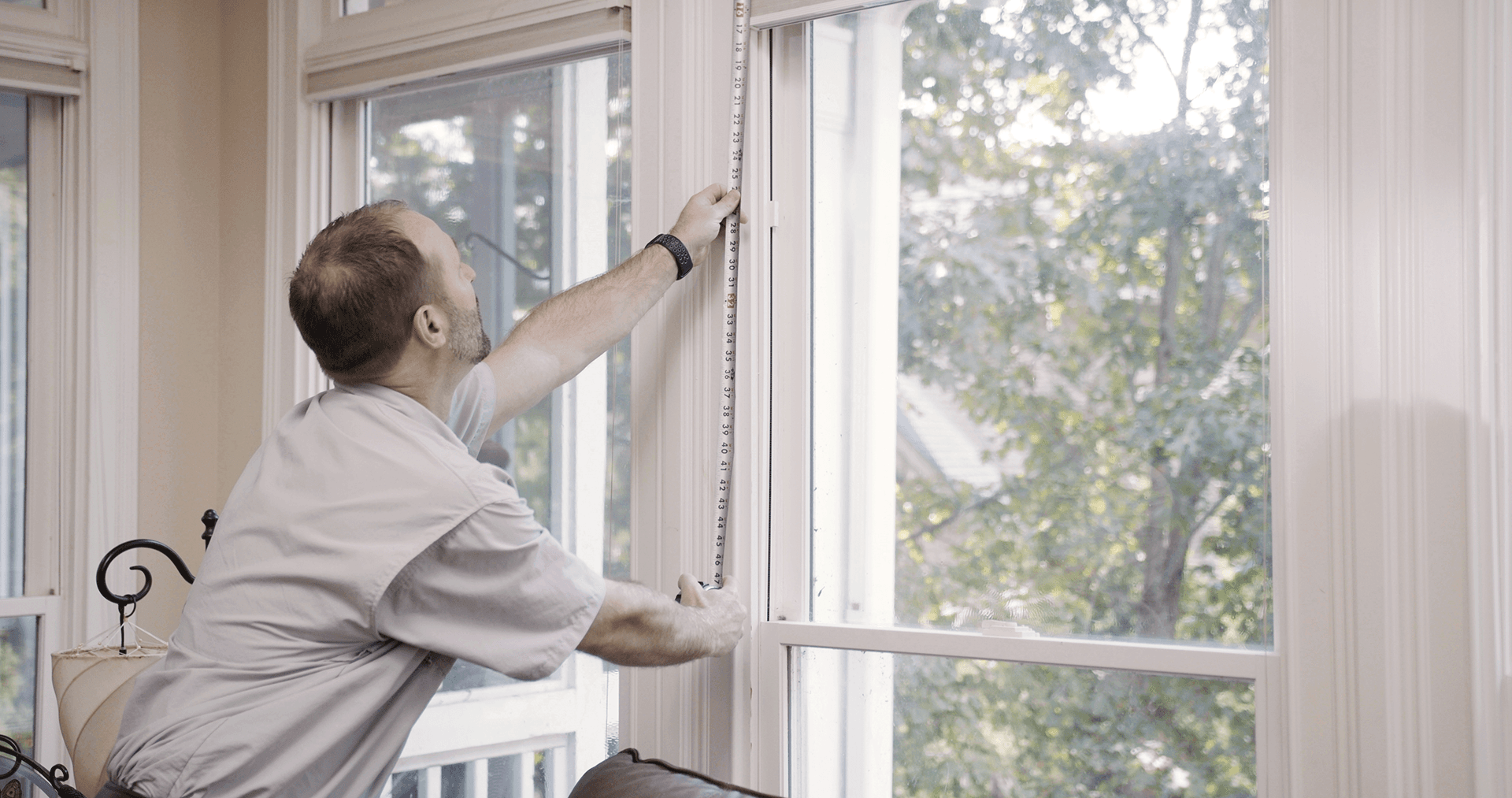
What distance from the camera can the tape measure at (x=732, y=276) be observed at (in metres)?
1.75

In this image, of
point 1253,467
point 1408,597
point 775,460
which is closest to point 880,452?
point 775,460

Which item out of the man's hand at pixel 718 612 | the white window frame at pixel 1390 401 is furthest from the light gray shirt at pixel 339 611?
the white window frame at pixel 1390 401

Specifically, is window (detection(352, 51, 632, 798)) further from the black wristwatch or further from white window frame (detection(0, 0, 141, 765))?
white window frame (detection(0, 0, 141, 765))

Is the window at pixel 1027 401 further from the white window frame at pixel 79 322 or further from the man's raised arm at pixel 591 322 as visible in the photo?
the white window frame at pixel 79 322

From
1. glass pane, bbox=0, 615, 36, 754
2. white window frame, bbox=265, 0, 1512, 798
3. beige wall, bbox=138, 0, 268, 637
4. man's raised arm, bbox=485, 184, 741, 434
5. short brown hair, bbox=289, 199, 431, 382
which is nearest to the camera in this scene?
white window frame, bbox=265, 0, 1512, 798

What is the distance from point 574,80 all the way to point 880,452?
935mm

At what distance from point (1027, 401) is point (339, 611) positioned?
975mm

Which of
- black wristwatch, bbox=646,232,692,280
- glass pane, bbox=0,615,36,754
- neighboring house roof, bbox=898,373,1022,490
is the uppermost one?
black wristwatch, bbox=646,232,692,280

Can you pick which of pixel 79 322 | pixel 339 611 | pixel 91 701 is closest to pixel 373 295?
pixel 339 611

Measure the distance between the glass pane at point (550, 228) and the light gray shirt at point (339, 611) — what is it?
0.62 metres

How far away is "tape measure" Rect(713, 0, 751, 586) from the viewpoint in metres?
1.75

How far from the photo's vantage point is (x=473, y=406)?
5.37 feet

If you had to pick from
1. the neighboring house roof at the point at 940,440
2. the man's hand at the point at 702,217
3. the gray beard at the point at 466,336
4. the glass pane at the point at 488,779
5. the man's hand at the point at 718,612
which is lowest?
the glass pane at the point at 488,779

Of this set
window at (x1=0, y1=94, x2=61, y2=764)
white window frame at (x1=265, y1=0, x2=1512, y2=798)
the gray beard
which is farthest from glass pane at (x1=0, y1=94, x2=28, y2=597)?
white window frame at (x1=265, y1=0, x2=1512, y2=798)
